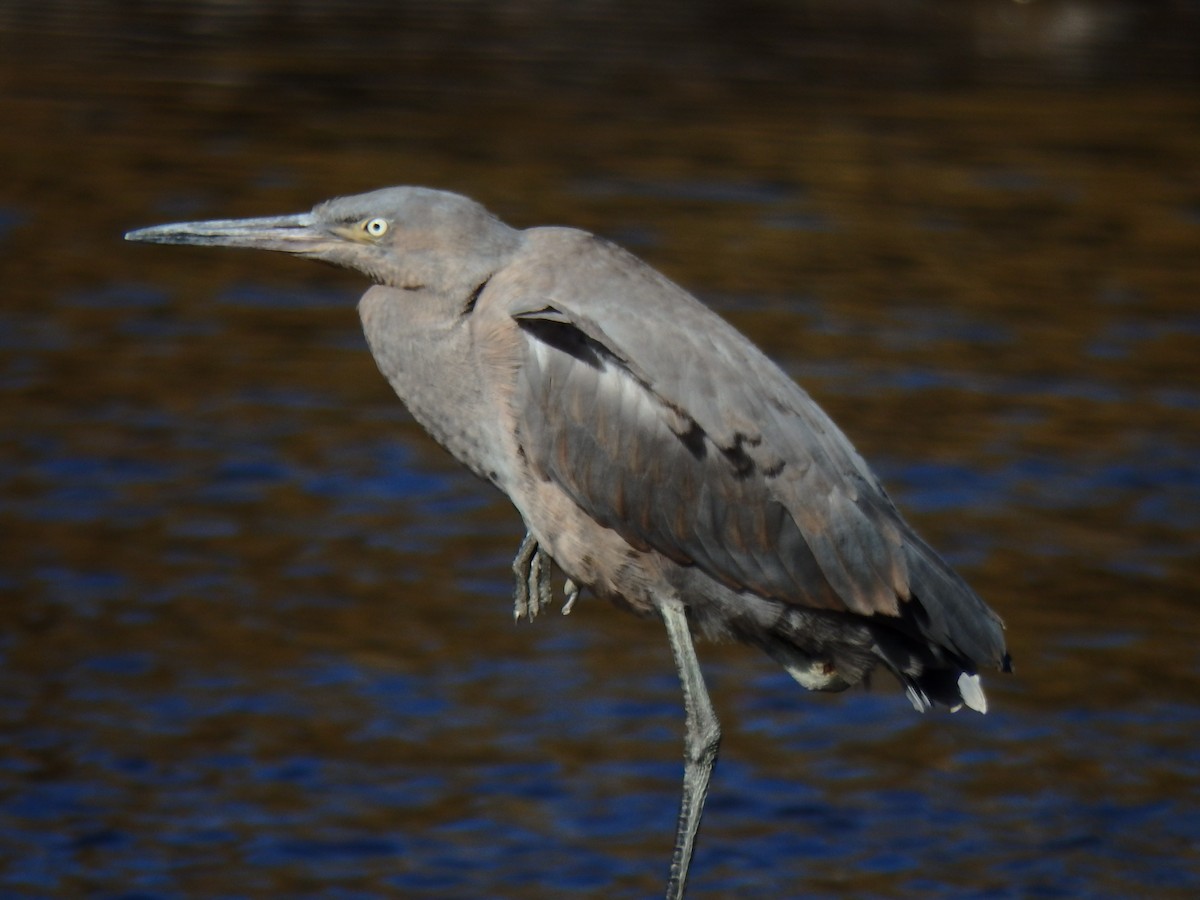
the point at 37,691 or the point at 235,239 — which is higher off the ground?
the point at 235,239

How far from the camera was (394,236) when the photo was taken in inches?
170

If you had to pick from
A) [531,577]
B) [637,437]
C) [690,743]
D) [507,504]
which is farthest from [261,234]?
[507,504]

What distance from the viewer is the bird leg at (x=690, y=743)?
4.60 meters

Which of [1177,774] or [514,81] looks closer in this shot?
[1177,774]

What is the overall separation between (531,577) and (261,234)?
3.40 feet

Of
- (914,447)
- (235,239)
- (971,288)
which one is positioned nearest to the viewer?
(235,239)

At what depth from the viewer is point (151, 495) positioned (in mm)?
9289

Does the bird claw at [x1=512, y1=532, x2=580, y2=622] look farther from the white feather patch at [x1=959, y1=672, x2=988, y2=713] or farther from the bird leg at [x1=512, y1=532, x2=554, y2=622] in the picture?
the white feather patch at [x1=959, y1=672, x2=988, y2=713]

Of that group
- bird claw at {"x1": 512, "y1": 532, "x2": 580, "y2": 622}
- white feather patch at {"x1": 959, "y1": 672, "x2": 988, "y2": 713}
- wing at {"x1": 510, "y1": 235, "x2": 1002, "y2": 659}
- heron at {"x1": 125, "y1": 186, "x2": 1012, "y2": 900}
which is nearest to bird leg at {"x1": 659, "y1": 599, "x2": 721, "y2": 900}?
heron at {"x1": 125, "y1": 186, "x2": 1012, "y2": 900}

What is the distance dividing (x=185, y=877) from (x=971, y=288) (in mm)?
7730

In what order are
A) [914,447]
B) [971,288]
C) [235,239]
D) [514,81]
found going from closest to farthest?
1. [235,239]
2. [914,447]
3. [971,288]
4. [514,81]

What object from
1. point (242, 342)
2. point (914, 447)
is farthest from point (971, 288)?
point (242, 342)

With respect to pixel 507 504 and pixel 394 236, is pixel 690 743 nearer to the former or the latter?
pixel 394 236

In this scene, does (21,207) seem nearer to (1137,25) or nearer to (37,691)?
(37,691)
